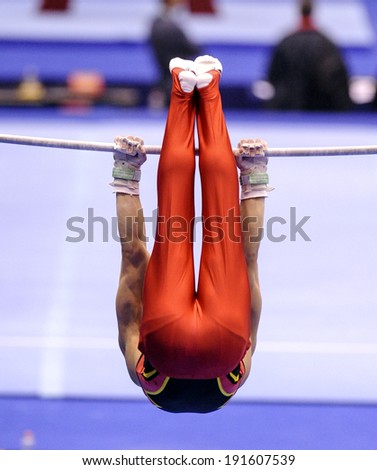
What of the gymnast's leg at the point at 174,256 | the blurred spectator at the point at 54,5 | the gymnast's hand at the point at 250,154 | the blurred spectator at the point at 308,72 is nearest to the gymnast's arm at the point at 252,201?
the gymnast's hand at the point at 250,154

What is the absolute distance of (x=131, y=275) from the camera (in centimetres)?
394

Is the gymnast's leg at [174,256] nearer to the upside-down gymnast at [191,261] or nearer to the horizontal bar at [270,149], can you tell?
the upside-down gymnast at [191,261]

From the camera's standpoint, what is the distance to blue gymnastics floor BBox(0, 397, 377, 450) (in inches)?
167

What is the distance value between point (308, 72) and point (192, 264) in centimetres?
464

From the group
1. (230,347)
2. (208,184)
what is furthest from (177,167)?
(230,347)

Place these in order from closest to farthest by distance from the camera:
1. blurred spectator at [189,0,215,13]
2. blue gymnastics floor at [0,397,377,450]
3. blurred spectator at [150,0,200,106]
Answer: blue gymnastics floor at [0,397,377,450]
blurred spectator at [150,0,200,106]
blurred spectator at [189,0,215,13]

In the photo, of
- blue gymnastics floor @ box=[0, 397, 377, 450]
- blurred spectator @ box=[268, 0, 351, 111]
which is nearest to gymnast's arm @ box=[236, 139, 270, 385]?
blue gymnastics floor @ box=[0, 397, 377, 450]

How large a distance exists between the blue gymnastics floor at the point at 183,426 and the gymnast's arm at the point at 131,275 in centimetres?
54

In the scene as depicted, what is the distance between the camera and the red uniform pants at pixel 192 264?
11.6 feet

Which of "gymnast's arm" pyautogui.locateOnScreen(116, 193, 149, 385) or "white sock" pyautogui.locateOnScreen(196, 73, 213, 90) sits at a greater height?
"white sock" pyautogui.locateOnScreen(196, 73, 213, 90)

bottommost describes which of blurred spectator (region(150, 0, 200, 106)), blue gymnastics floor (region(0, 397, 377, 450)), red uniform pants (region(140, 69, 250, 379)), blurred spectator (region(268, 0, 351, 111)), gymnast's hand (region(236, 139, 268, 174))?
blue gymnastics floor (region(0, 397, 377, 450))

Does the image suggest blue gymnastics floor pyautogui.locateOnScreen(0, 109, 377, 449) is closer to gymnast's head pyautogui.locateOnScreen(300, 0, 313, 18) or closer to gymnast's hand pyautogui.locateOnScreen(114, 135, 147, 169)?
gymnast's head pyautogui.locateOnScreen(300, 0, 313, 18)

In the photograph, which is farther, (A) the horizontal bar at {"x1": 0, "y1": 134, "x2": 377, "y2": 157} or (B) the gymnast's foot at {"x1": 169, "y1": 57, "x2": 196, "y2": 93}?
(A) the horizontal bar at {"x1": 0, "y1": 134, "x2": 377, "y2": 157}

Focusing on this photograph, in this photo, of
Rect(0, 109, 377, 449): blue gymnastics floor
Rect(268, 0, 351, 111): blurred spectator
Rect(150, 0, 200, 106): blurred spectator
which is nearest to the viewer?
Rect(0, 109, 377, 449): blue gymnastics floor
